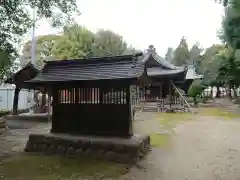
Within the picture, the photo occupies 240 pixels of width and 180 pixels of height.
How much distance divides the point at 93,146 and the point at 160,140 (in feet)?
12.0

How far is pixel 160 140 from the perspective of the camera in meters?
10.3

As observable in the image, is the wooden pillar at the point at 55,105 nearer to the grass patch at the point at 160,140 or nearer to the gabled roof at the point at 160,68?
the grass patch at the point at 160,140

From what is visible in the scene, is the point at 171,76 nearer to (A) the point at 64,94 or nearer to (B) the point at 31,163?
(A) the point at 64,94

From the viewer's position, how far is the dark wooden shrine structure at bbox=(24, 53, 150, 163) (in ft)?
25.0

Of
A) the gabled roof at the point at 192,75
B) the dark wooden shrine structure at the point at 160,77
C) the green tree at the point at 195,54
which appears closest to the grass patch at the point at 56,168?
the dark wooden shrine structure at the point at 160,77

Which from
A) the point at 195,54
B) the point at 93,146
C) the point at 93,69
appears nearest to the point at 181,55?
the point at 195,54

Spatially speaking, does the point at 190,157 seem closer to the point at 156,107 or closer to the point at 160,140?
the point at 160,140

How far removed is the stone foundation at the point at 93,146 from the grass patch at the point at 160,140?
1139mm

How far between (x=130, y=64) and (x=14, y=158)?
171 inches

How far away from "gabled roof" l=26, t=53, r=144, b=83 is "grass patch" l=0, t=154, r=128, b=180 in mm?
2335

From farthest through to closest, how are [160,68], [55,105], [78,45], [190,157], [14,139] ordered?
[78,45], [160,68], [14,139], [55,105], [190,157]

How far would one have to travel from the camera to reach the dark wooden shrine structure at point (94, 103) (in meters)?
7.61

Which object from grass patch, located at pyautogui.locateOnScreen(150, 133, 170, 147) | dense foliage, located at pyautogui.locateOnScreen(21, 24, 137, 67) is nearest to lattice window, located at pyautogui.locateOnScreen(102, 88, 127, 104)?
grass patch, located at pyautogui.locateOnScreen(150, 133, 170, 147)

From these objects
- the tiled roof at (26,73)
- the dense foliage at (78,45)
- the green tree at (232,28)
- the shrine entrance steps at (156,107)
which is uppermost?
the dense foliage at (78,45)
